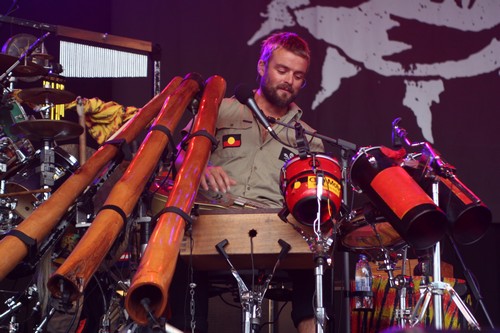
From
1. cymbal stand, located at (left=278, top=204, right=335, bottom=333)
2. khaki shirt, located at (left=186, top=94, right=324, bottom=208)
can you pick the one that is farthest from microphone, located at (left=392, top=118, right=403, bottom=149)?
khaki shirt, located at (left=186, top=94, right=324, bottom=208)

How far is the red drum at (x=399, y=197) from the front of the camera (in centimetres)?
292

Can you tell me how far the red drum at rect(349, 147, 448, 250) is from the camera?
2.92 m

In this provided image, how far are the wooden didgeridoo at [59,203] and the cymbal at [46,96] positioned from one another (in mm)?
1299

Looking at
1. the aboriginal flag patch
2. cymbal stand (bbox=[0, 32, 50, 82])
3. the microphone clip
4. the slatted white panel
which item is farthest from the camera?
the slatted white panel

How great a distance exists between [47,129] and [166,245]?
2353 millimetres

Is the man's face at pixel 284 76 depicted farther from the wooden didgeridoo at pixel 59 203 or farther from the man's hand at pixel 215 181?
the man's hand at pixel 215 181

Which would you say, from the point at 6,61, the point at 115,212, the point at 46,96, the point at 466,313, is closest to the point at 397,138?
the point at 466,313

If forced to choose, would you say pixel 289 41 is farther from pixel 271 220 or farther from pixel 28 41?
pixel 28 41

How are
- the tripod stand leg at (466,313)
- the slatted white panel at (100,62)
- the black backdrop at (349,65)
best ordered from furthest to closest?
the black backdrop at (349,65) < the slatted white panel at (100,62) < the tripod stand leg at (466,313)

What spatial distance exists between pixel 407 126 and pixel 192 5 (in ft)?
6.02

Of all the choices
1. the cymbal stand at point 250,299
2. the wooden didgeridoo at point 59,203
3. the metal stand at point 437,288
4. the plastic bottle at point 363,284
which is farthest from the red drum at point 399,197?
the plastic bottle at point 363,284

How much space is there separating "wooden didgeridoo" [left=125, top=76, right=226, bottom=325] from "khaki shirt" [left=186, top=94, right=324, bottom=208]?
737 mm

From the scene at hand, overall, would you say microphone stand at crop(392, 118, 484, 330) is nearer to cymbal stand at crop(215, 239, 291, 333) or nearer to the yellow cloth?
cymbal stand at crop(215, 239, 291, 333)

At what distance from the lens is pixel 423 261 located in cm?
355
